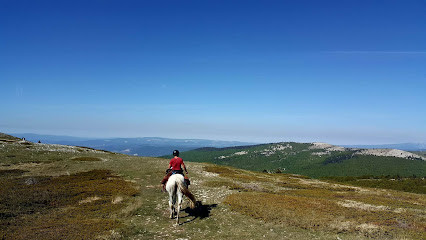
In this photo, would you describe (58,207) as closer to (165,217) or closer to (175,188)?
(165,217)

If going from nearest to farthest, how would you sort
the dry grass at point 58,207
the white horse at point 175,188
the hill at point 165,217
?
1. the dry grass at point 58,207
2. the hill at point 165,217
3. the white horse at point 175,188

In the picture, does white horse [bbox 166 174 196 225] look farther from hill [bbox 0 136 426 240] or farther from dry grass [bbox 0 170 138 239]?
dry grass [bbox 0 170 138 239]

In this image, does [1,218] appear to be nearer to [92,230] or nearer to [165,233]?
[92,230]

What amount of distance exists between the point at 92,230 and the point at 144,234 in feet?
10.3

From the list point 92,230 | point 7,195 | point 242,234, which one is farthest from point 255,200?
point 7,195

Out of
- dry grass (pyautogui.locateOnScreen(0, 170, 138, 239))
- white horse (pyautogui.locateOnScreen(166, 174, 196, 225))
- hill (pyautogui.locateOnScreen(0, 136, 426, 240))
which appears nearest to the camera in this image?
dry grass (pyautogui.locateOnScreen(0, 170, 138, 239))

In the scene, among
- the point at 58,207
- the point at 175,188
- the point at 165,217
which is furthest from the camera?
the point at 58,207

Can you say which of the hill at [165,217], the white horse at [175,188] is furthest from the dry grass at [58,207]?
the white horse at [175,188]

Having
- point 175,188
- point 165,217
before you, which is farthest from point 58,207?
point 175,188

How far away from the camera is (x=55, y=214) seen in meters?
17.2

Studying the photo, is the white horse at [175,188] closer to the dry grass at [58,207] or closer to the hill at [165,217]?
the hill at [165,217]

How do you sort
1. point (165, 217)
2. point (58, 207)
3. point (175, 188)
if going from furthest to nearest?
point (58, 207), point (165, 217), point (175, 188)

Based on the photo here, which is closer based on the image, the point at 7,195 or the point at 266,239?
the point at 266,239

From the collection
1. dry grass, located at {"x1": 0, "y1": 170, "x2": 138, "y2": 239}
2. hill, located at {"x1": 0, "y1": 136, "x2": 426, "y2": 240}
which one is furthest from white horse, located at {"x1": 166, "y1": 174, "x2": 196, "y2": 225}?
dry grass, located at {"x1": 0, "y1": 170, "x2": 138, "y2": 239}
